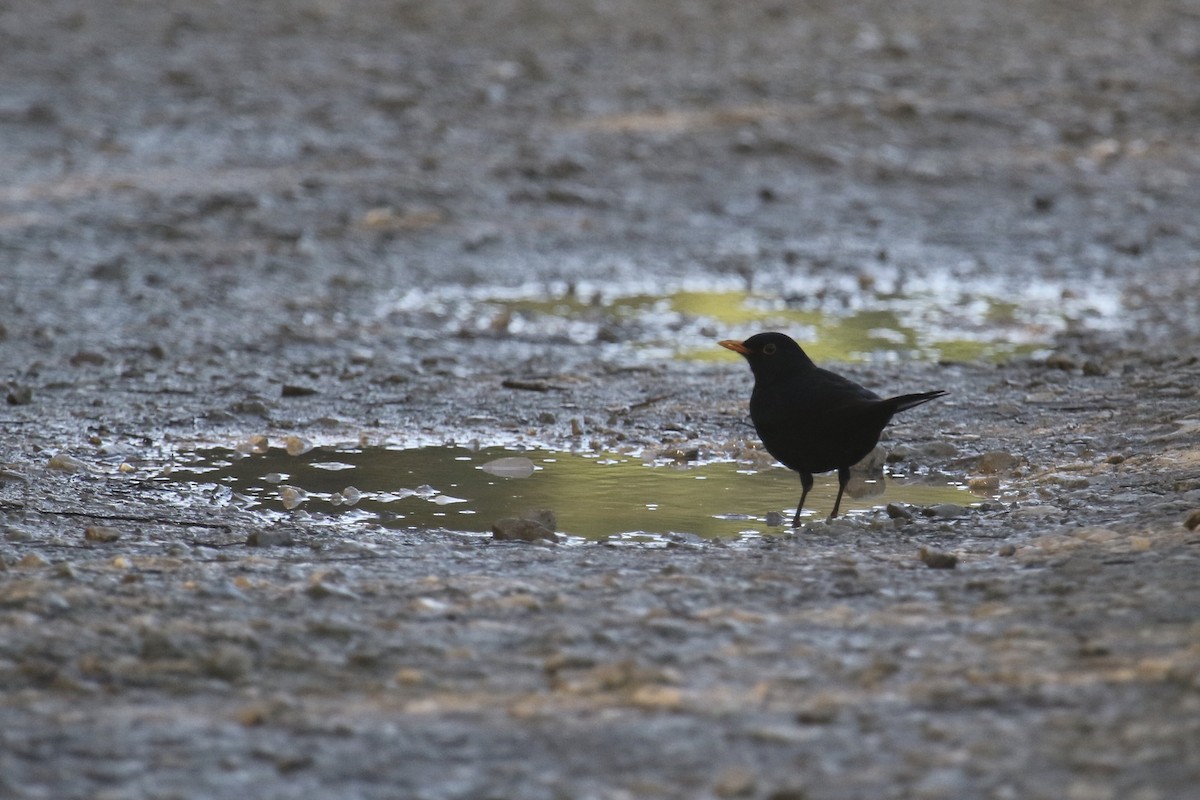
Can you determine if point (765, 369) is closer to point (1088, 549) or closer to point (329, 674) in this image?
point (1088, 549)

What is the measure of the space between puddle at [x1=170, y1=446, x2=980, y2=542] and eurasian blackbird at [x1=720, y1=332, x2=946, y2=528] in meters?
0.23

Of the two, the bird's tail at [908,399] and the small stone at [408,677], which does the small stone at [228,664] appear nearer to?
the small stone at [408,677]

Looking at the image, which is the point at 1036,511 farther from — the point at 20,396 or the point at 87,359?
the point at 87,359

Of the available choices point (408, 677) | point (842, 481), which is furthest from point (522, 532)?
point (408, 677)

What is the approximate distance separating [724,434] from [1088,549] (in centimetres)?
211

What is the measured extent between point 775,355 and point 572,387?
1.71 metres

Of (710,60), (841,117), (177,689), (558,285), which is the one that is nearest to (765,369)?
(177,689)

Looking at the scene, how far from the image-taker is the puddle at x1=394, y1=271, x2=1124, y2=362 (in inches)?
312

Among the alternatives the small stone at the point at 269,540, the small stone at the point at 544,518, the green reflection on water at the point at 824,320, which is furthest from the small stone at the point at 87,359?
the small stone at the point at 544,518

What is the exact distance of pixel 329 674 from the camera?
3.59 metres

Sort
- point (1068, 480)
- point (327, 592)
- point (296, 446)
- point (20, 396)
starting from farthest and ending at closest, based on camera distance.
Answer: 1. point (20, 396)
2. point (296, 446)
3. point (1068, 480)
4. point (327, 592)

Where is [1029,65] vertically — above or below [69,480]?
above

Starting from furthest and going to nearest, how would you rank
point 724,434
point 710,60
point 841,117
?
point 710,60
point 841,117
point 724,434

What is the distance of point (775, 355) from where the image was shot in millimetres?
5480
